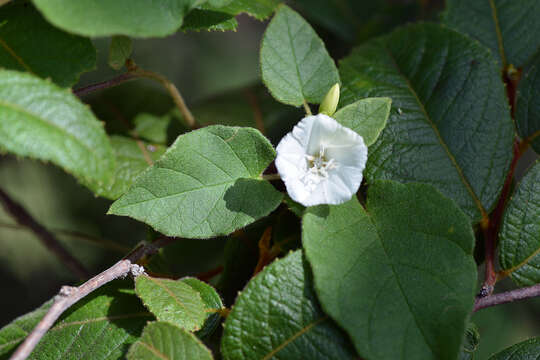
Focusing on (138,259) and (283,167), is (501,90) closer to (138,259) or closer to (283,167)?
(283,167)

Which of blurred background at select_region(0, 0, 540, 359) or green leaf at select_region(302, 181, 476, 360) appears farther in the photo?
blurred background at select_region(0, 0, 540, 359)

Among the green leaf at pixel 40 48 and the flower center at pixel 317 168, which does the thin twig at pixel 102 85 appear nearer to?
the green leaf at pixel 40 48

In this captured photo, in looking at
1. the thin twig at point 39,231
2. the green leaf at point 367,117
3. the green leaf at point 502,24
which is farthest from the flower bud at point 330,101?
the thin twig at point 39,231

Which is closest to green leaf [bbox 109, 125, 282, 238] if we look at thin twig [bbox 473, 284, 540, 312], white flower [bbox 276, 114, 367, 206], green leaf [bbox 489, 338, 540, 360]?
white flower [bbox 276, 114, 367, 206]

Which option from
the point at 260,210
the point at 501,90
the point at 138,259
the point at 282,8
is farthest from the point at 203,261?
the point at 501,90

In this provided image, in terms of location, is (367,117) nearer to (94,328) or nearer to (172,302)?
(172,302)

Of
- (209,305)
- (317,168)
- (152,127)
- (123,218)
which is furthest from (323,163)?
(123,218)

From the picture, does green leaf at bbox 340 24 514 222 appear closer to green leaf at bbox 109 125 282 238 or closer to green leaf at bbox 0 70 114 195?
green leaf at bbox 109 125 282 238
